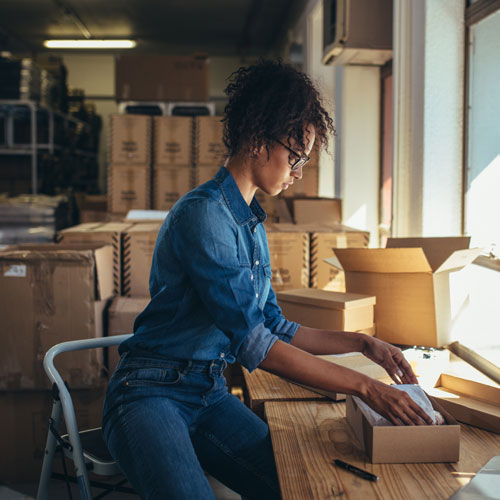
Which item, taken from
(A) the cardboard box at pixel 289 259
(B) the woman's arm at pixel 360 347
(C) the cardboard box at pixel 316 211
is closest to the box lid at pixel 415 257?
(B) the woman's arm at pixel 360 347

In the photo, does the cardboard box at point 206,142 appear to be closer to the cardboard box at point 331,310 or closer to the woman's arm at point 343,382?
the cardboard box at point 331,310

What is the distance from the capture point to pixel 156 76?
5.43m


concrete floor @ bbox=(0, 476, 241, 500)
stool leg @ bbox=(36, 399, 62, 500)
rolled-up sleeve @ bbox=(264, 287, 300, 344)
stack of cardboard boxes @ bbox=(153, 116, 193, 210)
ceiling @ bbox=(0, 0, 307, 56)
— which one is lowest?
concrete floor @ bbox=(0, 476, 241, 500)

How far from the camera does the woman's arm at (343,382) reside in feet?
3.57

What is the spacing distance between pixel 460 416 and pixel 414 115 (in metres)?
1.37

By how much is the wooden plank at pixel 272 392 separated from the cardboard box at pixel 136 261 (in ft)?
3.94

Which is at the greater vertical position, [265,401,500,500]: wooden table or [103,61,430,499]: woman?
[103,61,430,499]: woman

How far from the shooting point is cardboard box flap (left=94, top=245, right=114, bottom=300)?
2377 millimetres

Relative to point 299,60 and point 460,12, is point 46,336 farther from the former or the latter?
point 299,60

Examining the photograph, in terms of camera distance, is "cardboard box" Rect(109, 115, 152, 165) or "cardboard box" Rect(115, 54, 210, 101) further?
"cardboard box" Rect(115, 54, 210, 101)

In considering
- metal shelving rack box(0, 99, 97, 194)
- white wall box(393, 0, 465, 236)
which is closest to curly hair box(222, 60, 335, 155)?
white wall box(393, 0, 465, 236)

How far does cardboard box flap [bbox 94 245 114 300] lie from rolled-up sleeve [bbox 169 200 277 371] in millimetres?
1292

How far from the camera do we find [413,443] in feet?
3.56

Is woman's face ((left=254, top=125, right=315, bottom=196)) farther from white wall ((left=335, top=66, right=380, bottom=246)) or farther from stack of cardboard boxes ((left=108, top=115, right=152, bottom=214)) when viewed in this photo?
stack of cardboard boxes ((left=108, top=115, right=152, bottom=214))
